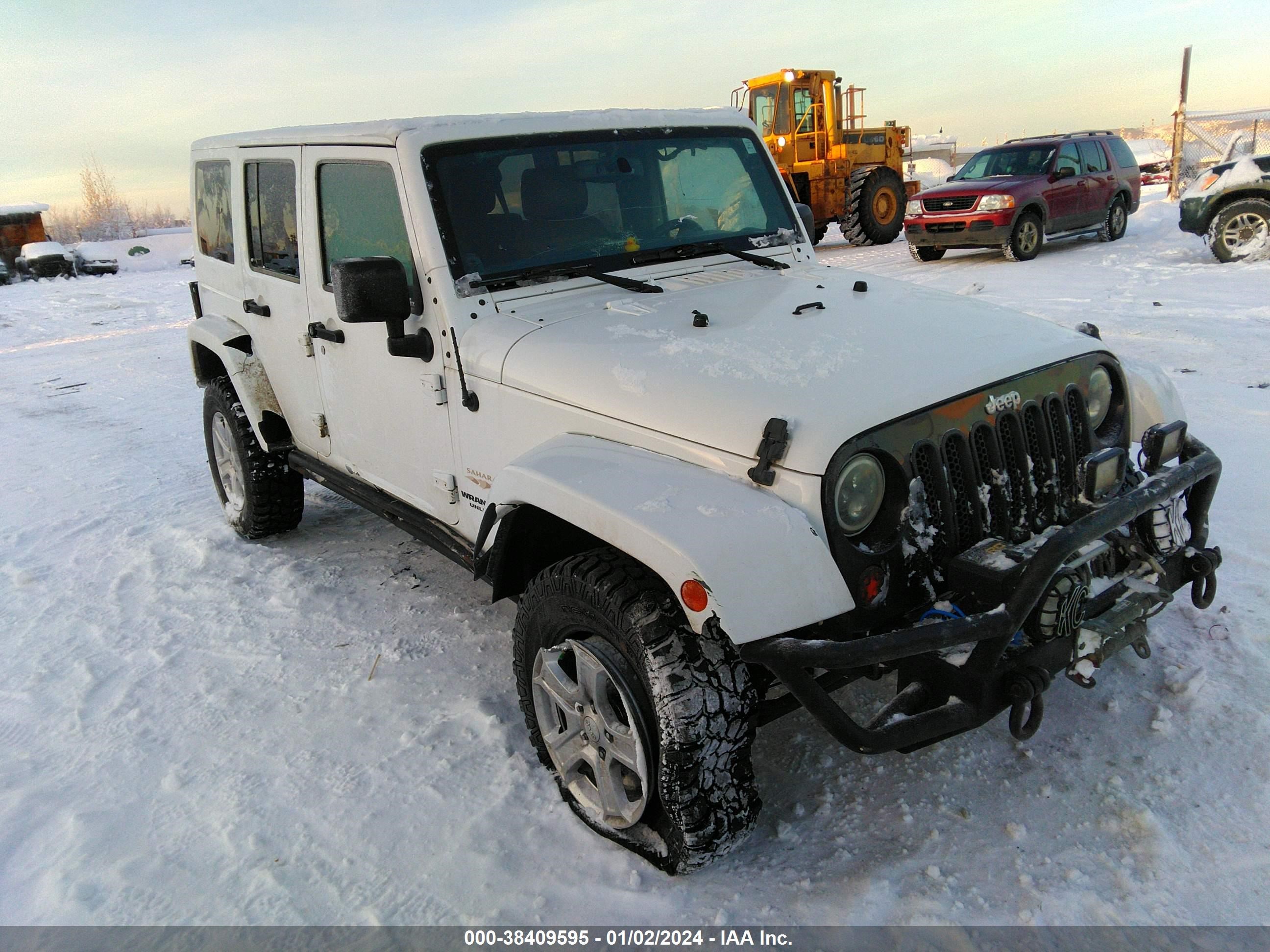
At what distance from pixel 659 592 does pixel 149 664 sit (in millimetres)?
2601

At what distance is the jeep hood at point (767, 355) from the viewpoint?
2406 mm

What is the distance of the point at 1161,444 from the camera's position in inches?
107

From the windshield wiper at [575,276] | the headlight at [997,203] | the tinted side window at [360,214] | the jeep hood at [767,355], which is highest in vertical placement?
the tinted side window at [360,214]

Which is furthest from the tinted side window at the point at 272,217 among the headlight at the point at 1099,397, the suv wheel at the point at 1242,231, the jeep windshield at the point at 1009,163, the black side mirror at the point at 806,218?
the jeep windshield at the point at 1009,163

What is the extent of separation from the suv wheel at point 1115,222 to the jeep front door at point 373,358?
525 inches

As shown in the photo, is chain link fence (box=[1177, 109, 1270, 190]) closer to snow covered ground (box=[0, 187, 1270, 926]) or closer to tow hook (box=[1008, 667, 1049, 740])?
snow covered ground (box=[0, 187, 1270, 926])

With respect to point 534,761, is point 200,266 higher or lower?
higher

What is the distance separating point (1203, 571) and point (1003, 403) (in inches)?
32.4

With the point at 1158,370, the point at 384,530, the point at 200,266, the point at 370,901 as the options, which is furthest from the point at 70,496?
the point at 1158,370

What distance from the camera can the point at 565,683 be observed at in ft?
8.66

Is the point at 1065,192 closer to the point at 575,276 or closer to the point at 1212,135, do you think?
the point at 1212,135

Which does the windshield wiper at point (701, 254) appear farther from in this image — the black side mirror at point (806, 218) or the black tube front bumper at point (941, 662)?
the black tube front bumper at point (941, 662)

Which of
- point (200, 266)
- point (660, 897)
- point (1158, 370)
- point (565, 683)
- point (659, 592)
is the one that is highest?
point (200, 266)

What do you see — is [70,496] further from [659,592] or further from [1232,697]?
[1232,697]
